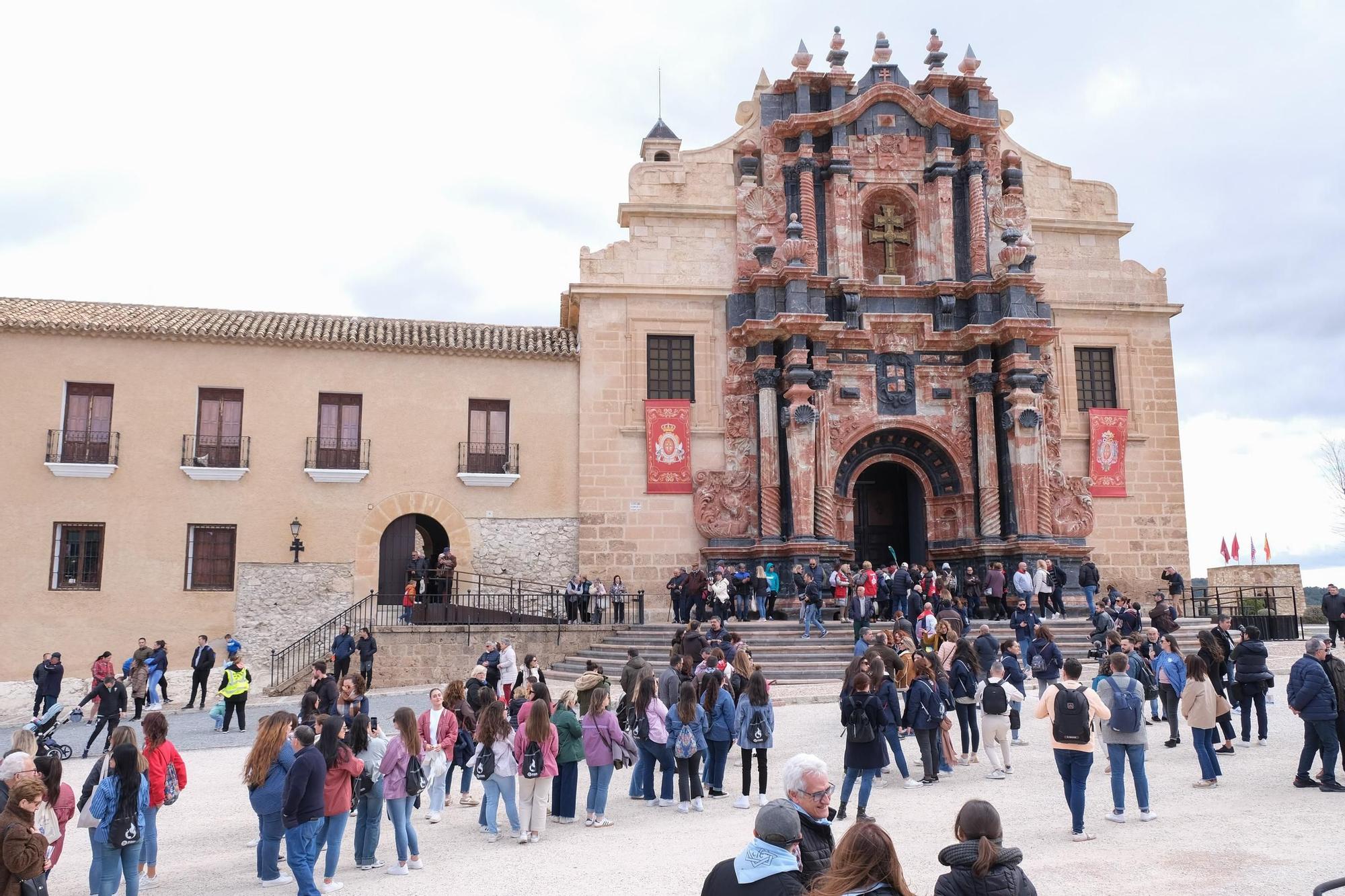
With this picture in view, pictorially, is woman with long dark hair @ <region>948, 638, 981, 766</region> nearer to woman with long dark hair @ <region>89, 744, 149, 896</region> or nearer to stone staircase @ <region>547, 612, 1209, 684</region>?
stone staircase @ <region>547, 612, 1209, 684</region>

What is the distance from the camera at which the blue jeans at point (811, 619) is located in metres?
22.7

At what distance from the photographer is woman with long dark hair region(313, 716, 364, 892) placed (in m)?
8.72

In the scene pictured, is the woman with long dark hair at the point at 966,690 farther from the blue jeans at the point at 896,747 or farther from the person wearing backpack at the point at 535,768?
the person wearing backpack at the point at 535,768

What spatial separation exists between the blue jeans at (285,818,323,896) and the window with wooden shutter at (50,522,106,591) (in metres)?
19.2

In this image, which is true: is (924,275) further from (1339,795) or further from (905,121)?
(1339,795)

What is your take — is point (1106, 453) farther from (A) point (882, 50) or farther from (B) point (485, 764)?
(B) point (485, 764)

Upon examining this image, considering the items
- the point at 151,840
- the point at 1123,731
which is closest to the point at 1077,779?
the point at 1123,731

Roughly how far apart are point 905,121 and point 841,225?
12.4ft

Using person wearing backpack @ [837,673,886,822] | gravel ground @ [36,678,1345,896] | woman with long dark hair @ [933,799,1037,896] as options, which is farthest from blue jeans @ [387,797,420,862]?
woman with long dark hair @ [933,799,1037,896]

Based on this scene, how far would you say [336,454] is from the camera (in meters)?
26.4

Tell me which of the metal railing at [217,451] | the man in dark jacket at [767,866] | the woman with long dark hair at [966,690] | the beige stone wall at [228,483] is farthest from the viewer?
the metal railing at [217,451]

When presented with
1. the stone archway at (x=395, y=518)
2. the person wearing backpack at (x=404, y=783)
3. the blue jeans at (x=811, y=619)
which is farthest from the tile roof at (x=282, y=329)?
the person wearing backpack at (x=404, y=783)

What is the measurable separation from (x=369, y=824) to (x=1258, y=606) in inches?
970

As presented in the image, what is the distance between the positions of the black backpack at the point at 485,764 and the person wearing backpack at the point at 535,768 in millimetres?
226
